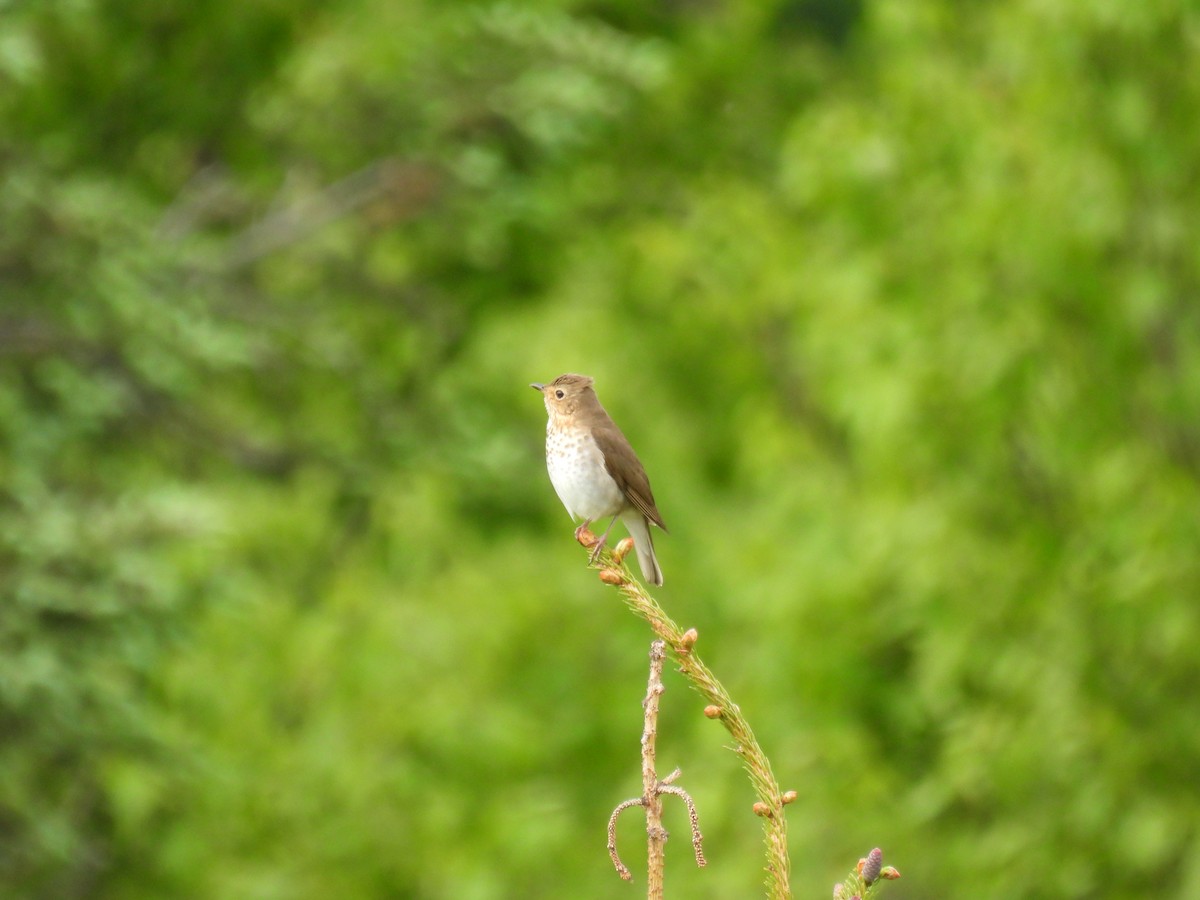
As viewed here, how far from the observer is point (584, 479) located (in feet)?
14.8

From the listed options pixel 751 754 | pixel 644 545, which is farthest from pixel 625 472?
pixel 751 754

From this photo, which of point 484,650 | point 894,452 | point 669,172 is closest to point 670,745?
point 484,650

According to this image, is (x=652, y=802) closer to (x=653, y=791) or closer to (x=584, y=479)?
(x=653, y=791)

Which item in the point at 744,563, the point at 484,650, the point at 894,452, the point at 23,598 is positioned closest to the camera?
the point at 23,598

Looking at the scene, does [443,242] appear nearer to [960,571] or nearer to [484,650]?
[484,650]

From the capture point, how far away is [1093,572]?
8.82m

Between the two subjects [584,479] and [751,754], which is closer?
[751,754]

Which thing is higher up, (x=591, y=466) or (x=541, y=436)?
(x=541, y=436)

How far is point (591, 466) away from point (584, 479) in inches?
1.7

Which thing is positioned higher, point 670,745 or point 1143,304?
point 670,745

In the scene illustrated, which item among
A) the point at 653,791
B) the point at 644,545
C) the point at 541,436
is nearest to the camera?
the point at 653,791

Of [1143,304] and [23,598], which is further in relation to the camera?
[1143,304]

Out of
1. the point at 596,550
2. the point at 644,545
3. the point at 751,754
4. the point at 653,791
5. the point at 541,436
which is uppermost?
the point at 541,436

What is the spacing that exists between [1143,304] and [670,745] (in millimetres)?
7557
